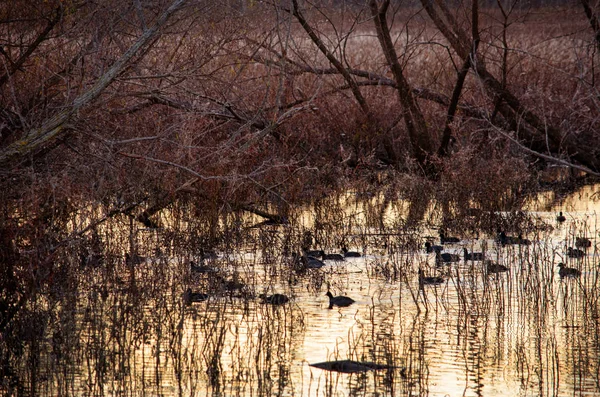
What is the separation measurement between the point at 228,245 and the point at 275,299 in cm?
234

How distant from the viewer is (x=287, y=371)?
19.1 ft

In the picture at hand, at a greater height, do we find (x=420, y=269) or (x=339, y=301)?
(x=420, y=269)

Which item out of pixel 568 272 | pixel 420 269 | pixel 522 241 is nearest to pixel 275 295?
pixel 420 269

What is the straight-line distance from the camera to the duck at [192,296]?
7.42m

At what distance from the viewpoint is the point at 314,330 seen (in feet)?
22.5

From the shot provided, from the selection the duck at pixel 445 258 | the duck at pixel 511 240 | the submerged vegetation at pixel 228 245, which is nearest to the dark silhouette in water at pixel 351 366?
the submerged vegetation at pixel 228 245

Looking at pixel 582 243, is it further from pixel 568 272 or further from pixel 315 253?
pixel 315 253

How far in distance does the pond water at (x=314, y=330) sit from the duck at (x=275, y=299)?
5 cm

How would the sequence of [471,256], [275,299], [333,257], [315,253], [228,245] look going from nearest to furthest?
[275,299], [471,256], [333,257], [315,253], [228,245]

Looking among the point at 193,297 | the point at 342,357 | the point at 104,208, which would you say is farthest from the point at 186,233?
the point at 342,357

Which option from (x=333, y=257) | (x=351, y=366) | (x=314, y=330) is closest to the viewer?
(x=351, y=366)

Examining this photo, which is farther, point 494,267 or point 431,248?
point 431,248

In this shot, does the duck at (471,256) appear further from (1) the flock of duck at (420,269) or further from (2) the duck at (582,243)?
(2) the duck at (582,243)

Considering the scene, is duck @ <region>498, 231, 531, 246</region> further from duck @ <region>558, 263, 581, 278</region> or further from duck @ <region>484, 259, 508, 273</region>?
duck @ <region>558, 263, 581, 278</region>
